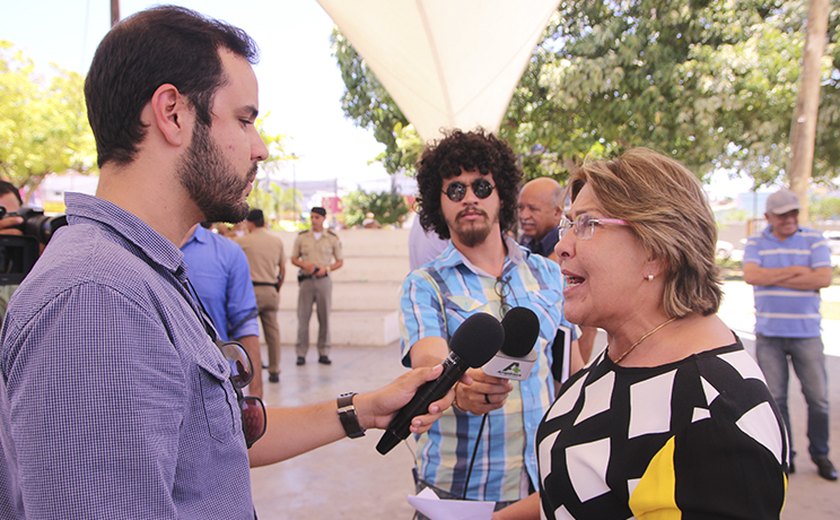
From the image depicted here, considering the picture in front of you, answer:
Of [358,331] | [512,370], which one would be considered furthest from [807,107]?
[512,370]

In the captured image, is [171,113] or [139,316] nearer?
[139,316]

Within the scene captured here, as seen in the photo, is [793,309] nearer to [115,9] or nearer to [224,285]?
[224,285]

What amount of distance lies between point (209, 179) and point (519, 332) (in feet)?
3.49

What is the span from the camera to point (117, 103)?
46.6 inches

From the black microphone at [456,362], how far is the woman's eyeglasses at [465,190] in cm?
96

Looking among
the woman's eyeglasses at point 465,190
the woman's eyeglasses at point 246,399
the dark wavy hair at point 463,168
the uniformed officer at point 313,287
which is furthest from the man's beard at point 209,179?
the uniformed officer at point 313,287

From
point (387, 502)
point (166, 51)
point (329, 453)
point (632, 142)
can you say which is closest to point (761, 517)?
point (166, 51)

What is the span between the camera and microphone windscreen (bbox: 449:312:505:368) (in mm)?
1670

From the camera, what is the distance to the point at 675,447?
1284 mm

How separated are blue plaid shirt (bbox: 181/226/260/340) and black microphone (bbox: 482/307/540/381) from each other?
2.42 meters

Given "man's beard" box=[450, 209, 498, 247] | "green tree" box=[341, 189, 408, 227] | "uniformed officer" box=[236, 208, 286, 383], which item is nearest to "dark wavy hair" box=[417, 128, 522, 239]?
"man's beard" box=[450, 209, 498, 247]

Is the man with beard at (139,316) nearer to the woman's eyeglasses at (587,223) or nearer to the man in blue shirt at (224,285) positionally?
the woman's eyeglasses at (587,223)

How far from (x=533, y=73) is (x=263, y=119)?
1107 centimetres

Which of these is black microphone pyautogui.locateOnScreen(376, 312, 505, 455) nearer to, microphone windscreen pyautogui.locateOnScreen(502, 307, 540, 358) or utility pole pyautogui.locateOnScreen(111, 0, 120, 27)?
microphone windscreen pyautogui.locateOnScreen(502, 307, 540, 358)
